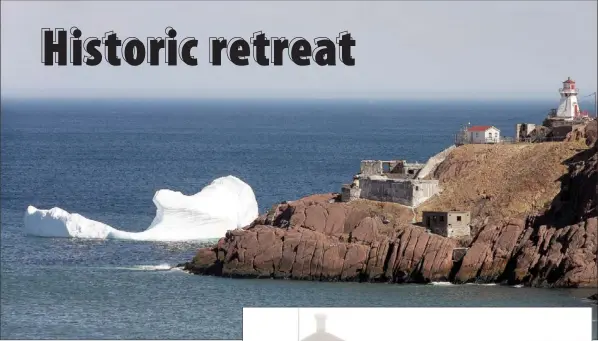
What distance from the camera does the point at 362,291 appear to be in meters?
39.5

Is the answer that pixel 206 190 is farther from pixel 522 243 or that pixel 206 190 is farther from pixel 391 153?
pixel 391 153

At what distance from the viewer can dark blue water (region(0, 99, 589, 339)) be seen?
37.9 meters

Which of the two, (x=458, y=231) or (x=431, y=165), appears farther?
(x=431, y=165)

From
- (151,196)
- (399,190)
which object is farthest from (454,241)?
(151,196)

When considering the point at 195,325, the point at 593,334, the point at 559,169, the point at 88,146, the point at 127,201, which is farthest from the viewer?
the point at 88,146

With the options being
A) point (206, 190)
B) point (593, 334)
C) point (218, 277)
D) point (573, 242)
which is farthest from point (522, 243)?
point (593, 334)

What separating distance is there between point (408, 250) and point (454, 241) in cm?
160

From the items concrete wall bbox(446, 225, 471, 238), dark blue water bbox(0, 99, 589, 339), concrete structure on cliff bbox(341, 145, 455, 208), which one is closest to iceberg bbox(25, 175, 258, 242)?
dark blue water bbox(0, 99, 589, 339)

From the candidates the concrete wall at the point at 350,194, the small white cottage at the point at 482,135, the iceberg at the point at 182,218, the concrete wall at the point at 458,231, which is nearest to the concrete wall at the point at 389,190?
the concrete wall at the point at 350,194

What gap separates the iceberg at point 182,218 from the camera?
51219 mm

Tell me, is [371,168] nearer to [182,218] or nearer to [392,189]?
[392,189]

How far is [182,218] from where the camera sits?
51469 millimetres

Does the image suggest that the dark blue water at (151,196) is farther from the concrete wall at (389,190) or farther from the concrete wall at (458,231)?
the concrete wall at (389,190)

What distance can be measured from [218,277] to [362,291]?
15.4ft
